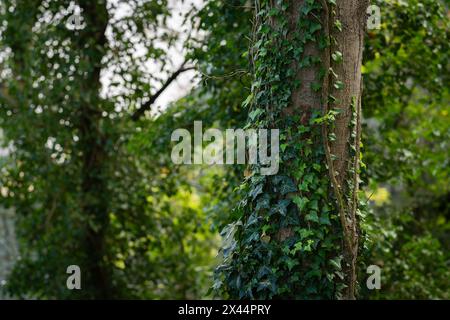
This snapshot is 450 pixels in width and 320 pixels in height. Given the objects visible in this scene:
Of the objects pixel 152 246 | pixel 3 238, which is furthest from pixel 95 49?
pixel 3 238

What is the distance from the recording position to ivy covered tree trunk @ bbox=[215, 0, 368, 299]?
12.9 feet

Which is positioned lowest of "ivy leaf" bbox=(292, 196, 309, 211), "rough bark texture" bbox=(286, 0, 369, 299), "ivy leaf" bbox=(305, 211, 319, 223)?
"ivy leaf" bbox=(305, 211, 319, 223)

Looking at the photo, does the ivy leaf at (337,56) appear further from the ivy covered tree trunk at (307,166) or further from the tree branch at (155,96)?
the tree branch at (155,96)

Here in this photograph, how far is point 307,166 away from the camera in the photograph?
3939 mm

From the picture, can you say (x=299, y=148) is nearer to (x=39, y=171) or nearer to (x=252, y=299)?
(x=252, y=299)

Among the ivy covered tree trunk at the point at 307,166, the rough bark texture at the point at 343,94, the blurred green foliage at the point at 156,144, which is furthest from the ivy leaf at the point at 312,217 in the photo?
the blurred green foliage at the point at 156,144

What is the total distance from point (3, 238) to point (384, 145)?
9.47 m

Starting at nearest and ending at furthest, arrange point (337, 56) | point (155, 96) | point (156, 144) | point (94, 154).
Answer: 1. point (337, 56)
2. point (156, 144)
3. point (155, 96)
4. point (94, 154)

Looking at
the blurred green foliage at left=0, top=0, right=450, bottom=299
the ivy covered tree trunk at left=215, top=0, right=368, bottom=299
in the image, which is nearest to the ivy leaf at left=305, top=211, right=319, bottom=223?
the ivy covered tree trunk at left=215, top=0, right=368, bottom=299

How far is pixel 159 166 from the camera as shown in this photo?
828 centimetres

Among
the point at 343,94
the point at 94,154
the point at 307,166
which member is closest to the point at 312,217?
the point at 307,166

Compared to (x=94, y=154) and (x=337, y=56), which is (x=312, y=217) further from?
(x=94, y=154)

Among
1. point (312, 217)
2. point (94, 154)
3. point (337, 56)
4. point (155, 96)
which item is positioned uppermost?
point (155, 96)

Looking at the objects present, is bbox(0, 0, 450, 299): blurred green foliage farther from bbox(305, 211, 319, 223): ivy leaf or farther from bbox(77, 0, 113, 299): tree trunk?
bbox(305, 211, 319, 223): ivy leaf
